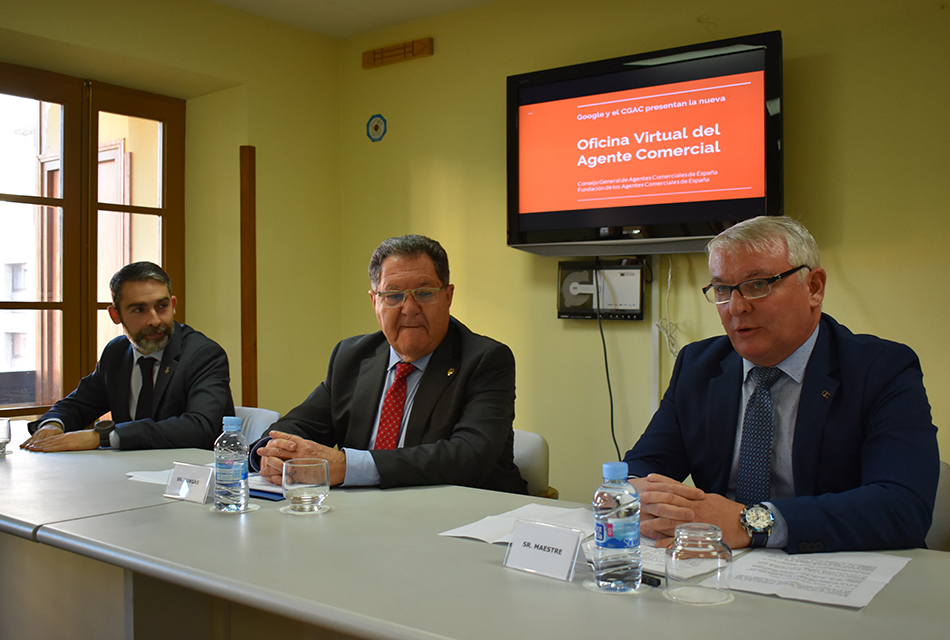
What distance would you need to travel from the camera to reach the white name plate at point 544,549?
1241 mm

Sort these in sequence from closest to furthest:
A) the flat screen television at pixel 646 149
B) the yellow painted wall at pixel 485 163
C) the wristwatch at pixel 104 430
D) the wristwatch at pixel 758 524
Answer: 1. the wristwatch at pixel 758 524
2. the wristwatch at pixel 104 430
3. the yellow painted wall at pixel 485 163
4. the flat screen television at pixel 646 149

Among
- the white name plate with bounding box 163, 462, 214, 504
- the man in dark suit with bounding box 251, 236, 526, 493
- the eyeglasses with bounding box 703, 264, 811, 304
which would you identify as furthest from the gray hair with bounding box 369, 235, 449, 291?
the eyeglasses with bounding box 703, 264, 811, 304

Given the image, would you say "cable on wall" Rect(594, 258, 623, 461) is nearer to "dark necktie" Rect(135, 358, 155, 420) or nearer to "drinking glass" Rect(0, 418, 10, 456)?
"dark necktie" Rect(135, 358, 155, 420)

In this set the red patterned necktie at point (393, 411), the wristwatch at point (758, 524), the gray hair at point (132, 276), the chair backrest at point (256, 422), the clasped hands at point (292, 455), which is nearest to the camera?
the wristwatch at point (758, 524)

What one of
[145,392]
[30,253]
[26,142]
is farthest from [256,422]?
[26,142]

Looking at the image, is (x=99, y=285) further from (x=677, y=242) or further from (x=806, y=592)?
(x=806, y=592)

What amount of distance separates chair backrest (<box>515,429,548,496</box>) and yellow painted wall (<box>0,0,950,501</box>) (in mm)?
1441

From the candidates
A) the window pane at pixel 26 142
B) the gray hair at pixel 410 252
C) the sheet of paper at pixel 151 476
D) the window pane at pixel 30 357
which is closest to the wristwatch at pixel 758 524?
the gray hair at pixel 410 252

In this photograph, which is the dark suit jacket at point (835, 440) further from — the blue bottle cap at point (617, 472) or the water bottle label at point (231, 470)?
the water bottle label at point (231, 470)

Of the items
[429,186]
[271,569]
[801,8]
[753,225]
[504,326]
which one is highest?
[801,8]

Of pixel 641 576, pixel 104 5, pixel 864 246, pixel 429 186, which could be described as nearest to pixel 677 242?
pixel 864 246

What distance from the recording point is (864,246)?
321cm

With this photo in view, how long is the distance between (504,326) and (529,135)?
1008mm

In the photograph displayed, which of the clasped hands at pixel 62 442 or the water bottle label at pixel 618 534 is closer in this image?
the water bottle label at pixel 618 534
